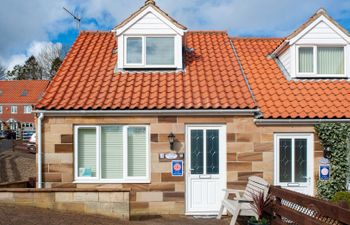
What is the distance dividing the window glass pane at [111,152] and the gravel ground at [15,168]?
8.72 meters

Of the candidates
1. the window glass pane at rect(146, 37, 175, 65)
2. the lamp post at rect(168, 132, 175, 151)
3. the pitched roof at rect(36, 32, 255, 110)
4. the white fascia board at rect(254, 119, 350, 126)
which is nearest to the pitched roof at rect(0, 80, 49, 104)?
the pitched roof at rect(36, 32, 255, 110)

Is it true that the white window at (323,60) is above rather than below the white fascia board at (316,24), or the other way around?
below

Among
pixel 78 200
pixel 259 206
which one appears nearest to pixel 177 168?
pixel 78 200

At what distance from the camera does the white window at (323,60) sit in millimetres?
13508

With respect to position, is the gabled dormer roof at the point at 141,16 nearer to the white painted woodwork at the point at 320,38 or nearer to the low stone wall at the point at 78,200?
the white painted woodwork at the point at 320,38

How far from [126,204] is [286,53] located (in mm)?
7360

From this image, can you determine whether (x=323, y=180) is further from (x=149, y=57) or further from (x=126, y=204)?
(x=149, y=57)

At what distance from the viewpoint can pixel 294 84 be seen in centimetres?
1311

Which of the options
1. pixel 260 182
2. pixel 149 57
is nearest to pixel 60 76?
pixel 149 57

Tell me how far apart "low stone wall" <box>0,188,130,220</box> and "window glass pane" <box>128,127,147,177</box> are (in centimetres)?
151

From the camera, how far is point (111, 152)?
11656 millimetres

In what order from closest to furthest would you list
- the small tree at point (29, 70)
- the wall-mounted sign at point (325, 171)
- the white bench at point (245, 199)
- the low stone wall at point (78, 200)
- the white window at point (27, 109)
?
the white bench at point (245, 199) < the low stone wall at point (78, 200) < the wall-mounted sign at point (325, 171) < the white window at point (27, 109) < the small tree at point (29, 70)

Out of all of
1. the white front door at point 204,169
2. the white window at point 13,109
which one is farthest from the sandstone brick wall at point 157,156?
the white window at point 13,109

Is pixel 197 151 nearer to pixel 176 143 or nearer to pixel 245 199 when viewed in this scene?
pixel 176 143
